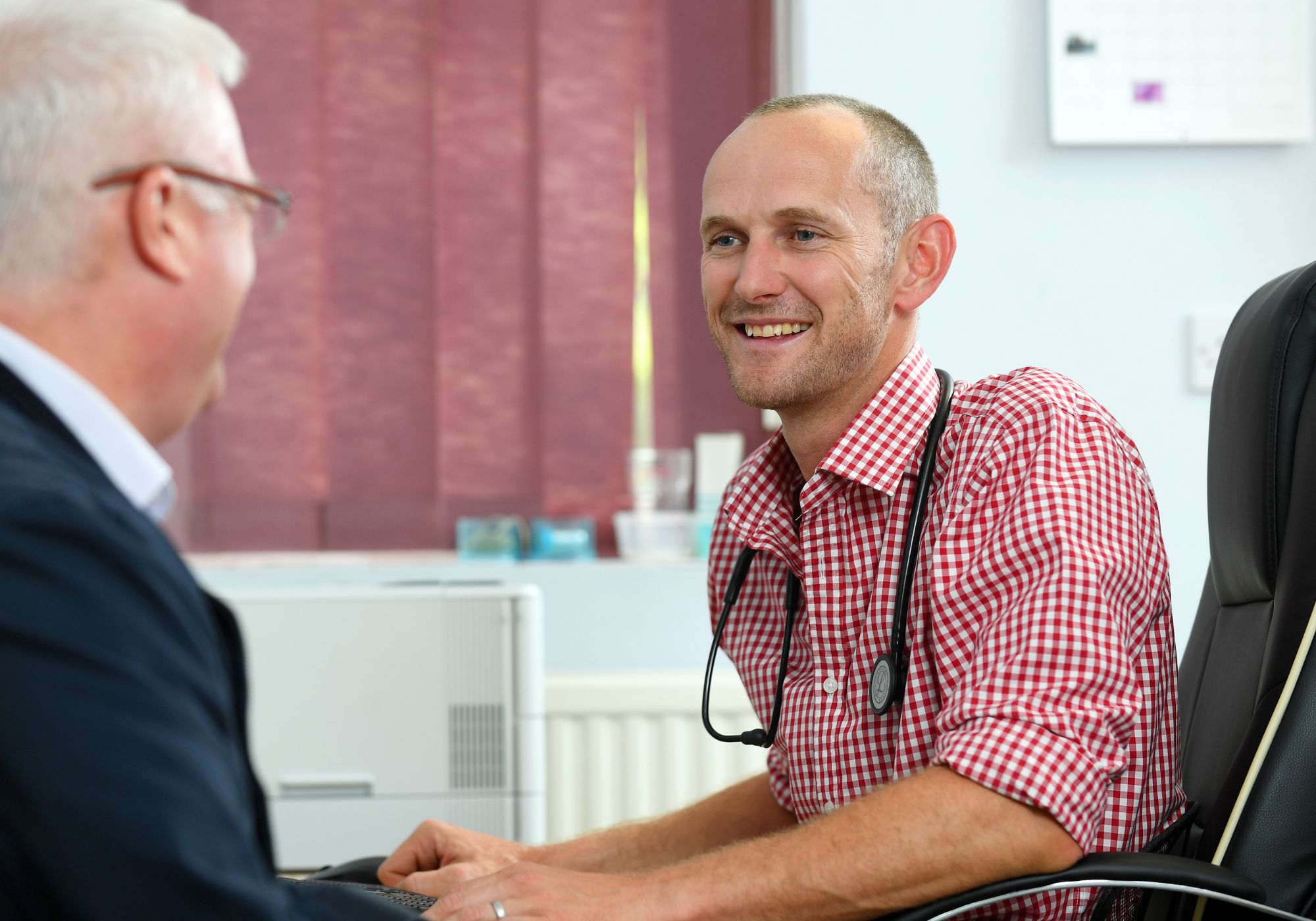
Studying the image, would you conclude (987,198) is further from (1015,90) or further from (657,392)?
(657,392)

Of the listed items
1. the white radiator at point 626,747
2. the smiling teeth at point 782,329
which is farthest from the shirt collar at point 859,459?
the white radiator at point 626,747

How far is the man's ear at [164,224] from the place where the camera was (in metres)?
0.71

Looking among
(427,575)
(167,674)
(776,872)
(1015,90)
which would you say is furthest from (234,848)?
(1015,90)

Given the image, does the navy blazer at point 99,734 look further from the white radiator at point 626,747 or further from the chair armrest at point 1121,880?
the white radiator at point 626,747

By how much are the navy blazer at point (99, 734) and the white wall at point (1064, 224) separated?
1723 millimetres

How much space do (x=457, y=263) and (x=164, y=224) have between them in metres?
1.76

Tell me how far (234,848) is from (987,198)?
184 cm

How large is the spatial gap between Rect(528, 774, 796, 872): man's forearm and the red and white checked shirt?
0.10 metres

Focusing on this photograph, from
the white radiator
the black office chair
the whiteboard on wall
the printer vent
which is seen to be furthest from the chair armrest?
the whiteboard on wall

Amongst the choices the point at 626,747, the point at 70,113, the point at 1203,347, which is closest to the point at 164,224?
the point at 70,113

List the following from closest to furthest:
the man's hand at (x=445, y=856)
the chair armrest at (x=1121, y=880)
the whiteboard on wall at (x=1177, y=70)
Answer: the chair armrest at (x=1121, y=880)
the man's hand at (x=445, y=856)
the whiteboard on wall at (x=1177, y=70)

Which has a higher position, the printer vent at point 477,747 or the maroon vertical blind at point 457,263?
the maroon vertical blind at point 457,263

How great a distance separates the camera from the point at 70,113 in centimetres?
70

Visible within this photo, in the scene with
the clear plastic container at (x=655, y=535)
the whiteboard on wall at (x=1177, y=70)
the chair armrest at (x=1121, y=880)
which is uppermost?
the whiteboard on wall at (x=1177, y=70)
